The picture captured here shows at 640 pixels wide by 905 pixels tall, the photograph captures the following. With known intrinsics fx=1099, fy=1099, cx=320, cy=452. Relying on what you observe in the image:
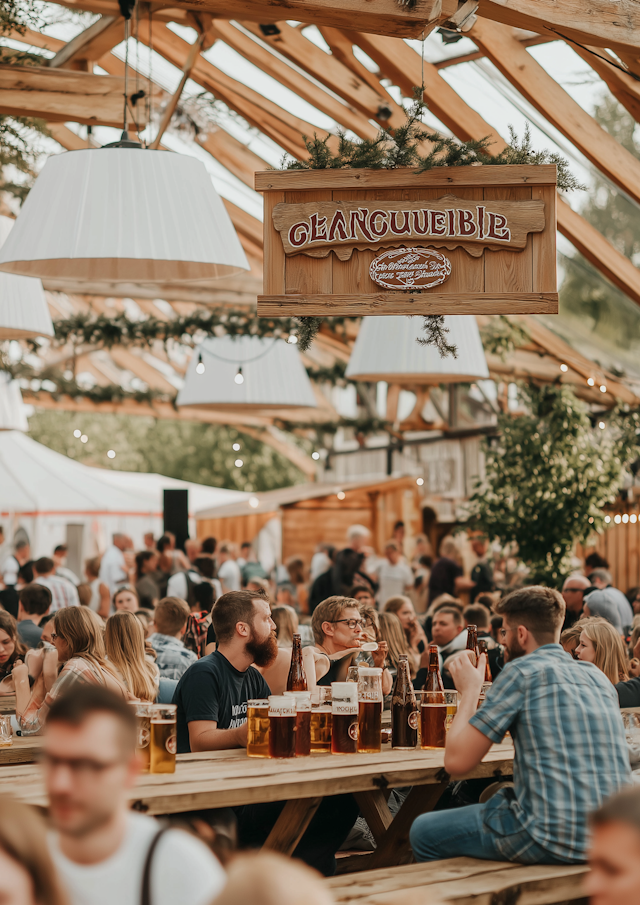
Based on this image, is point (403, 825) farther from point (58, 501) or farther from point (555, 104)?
point (58, 501)

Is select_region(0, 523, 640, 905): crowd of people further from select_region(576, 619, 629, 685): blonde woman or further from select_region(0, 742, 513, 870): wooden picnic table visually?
select_region(0, 742, 513, 870): wooden picnic table

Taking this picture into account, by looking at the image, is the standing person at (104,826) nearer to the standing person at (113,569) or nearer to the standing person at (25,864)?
the standing person at (25,864)

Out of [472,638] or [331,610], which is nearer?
[472,638]

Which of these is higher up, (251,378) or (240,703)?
(251,378)

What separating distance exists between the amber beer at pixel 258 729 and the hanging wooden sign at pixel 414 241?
1.28 meters

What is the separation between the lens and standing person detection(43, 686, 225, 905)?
57.9 inches

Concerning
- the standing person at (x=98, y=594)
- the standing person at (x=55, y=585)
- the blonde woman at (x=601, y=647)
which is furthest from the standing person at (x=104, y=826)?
the standing person at (x=98, y=594)

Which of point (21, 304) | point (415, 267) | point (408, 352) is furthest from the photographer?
point (408, 352)

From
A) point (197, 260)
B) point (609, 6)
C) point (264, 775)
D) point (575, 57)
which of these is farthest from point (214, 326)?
point (264, 775)

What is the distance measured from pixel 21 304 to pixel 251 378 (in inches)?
117

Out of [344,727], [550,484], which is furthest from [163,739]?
[550,484]

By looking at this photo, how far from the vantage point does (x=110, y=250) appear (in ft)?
10.4

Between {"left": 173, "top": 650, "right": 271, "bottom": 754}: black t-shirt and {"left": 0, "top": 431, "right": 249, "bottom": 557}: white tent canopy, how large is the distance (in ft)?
30.5

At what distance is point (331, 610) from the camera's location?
412cm
